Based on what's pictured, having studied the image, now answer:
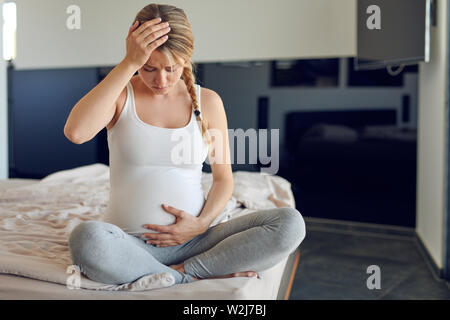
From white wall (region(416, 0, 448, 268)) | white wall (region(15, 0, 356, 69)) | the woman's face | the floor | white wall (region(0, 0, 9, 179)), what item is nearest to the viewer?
the woman's face

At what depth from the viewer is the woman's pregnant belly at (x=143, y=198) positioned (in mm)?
1102

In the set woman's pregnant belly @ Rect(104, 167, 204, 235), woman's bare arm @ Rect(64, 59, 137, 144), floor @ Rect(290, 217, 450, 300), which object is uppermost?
woman's bare arm @ Rect(64, 59, 137, 144)

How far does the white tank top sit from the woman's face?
81mm

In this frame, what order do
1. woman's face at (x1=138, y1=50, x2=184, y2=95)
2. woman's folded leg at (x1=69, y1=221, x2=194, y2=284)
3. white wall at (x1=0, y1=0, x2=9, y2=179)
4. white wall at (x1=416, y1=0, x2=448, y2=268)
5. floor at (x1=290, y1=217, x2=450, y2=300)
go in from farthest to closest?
white wall at (x1=0, y1=0, x2=9, y2=179), white wall at (x1=416, y1=0, x2=448, y2=268), floor at (x1=290, y1=217, x2=450, y2=300), woman's face at (x1=138, y1=50, x2=184, y2=95), woman's folded leg at (x1=69, y1=221, x2=194, y2=284)

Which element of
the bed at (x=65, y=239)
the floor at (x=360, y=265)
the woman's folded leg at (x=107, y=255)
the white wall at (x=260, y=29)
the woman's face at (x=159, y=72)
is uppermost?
the white wall at (x=260, y=29)

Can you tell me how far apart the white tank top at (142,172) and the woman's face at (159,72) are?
0.26 feet

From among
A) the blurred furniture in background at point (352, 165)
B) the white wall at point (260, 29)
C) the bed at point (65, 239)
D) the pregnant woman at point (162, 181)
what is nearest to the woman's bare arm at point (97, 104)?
the pregnant woman at point (162, 181)

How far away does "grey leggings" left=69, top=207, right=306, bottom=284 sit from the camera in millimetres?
→ 951

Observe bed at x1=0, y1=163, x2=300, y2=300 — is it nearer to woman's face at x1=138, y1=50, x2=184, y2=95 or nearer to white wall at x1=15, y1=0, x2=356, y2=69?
woman's face at x1=138, y1=50, x2=184, y2=95

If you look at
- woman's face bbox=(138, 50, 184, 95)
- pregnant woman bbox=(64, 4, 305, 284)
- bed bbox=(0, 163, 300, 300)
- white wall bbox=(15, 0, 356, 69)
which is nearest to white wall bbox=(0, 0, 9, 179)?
white wall bbox=(15, 0, 356, 69)

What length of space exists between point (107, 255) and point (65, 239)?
17.8 inches

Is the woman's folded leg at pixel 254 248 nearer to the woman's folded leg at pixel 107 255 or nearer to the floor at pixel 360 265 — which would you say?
the woman's folded leg at pixel 107 255

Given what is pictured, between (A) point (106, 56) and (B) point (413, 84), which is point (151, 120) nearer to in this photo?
(B) point (413, 84)
